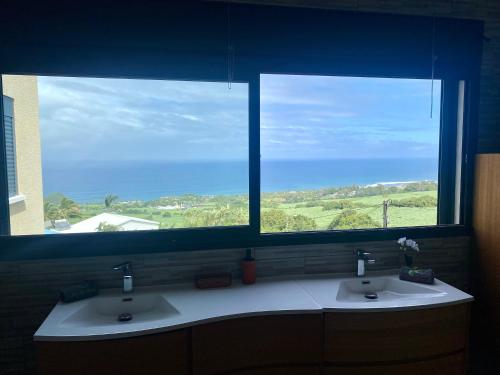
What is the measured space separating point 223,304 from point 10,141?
4.71 feet

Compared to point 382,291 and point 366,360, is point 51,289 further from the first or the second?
point 382,291

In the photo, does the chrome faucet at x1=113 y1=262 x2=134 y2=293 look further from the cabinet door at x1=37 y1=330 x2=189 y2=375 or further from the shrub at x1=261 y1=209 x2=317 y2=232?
the shrub at x1=261 y1=209 x2=317 y2=232

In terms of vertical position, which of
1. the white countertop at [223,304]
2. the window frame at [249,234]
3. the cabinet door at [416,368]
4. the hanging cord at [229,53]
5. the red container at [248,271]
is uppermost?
the hanging cord at [229,53]

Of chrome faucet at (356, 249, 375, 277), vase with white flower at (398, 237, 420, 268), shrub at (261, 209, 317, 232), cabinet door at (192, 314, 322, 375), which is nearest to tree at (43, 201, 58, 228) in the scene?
cabinet door at (192, 314, 322, 375)

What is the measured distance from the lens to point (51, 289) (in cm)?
191

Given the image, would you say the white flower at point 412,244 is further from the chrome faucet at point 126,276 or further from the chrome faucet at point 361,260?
the chrome faucet at point 126,276

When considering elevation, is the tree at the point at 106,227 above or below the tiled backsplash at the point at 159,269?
above

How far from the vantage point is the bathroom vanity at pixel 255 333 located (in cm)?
150

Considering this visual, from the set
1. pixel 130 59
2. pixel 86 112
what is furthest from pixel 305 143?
pixel 86 112

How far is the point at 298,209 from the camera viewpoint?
90.0 inches

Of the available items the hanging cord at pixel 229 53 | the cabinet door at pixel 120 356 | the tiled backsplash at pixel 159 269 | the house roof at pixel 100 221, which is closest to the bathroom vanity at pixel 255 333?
the cabinet door at pixel 120 356

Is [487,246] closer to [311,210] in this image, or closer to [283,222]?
[311,210]

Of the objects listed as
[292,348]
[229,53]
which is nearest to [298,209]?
[292,348]

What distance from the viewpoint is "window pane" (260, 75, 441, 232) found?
7.35 feet
